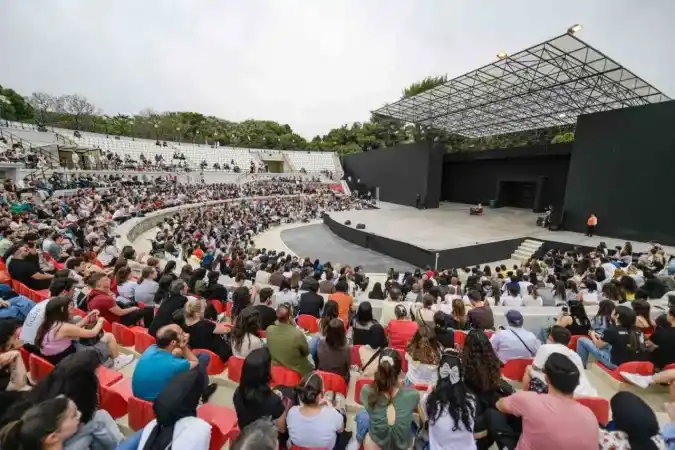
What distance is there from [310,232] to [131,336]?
1472cm

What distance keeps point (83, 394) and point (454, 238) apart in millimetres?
12169

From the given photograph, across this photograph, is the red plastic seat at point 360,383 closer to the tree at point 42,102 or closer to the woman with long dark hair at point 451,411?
the woman with long dark hair at point 451,411

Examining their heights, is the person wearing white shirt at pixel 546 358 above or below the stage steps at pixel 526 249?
above

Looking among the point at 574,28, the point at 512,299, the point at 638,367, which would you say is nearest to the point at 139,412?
the point at 638,367

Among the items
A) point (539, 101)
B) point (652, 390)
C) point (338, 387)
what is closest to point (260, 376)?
point (338, 387)

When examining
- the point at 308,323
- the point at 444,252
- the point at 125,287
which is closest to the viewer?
the point at 308,323

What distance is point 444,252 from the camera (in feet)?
33.7

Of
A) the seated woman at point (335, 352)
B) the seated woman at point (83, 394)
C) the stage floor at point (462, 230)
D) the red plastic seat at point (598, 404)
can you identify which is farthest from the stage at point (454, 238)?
the seated woman at point (83, 394)

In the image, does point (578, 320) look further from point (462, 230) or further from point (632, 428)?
point (462, 230)

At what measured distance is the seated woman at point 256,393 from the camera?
194cm

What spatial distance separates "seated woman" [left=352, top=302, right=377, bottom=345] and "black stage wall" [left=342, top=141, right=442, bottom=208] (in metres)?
20.3

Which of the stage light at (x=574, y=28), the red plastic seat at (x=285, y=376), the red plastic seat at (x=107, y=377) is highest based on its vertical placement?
the stage light at (x=574, y=28)

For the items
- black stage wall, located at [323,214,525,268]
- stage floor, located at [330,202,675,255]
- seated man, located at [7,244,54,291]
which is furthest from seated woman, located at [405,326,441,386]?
stage floor, located at [330,202,675,255]

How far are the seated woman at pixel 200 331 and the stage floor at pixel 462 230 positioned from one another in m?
8.53
